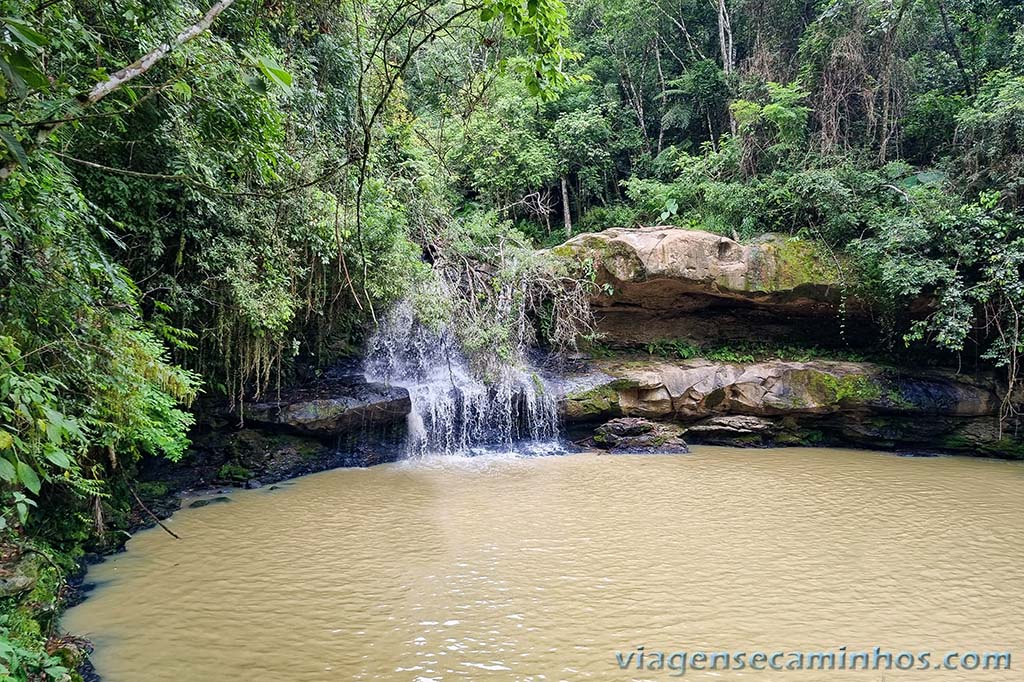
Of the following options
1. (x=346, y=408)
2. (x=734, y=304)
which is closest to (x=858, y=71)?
(x=734, y=304)

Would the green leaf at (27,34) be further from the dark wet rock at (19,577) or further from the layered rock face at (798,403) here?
the layered rock face at (798,403)

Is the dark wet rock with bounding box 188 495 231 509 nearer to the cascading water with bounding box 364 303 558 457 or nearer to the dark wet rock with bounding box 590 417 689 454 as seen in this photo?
the cascading water with bounding box 364 303 558 457

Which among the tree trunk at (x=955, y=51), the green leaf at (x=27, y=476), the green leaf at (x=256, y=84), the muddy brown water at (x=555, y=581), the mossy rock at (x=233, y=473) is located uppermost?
the tree trunk at (x=955, y=51)

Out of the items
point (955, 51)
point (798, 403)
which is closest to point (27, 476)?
point (798, 403)

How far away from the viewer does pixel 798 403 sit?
1013cm

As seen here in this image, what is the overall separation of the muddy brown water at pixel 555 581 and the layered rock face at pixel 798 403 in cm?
218

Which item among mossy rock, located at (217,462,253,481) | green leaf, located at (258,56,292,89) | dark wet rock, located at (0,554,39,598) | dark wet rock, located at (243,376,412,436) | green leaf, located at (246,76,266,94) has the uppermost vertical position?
green leaf, located at (246,76,266,94)

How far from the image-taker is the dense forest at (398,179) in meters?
3.11

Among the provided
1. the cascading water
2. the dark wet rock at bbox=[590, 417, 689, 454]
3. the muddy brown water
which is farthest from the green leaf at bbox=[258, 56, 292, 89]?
the dark wet rock at bbox=[590, 417, 689, 454]

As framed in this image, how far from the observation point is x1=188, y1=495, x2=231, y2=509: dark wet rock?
6.96 metres

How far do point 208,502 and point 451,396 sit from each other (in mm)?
3826

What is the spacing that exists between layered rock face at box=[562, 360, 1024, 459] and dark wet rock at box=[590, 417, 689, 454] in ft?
0.81

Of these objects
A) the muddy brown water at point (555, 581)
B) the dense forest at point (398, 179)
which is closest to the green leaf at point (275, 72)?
the dense forest at point (398, 179)

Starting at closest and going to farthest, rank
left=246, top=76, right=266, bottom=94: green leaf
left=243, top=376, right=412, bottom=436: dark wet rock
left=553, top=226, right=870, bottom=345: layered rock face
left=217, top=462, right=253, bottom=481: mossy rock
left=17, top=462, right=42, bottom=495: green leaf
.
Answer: left=17, top=462, right=42, bottom=495: green leaf < left=246, top=76, right=266, bottom=94: green leaf < left=217, top=462, right=253, bottom=481: mossy rock < left=243, top=376, right=412, bottom=436: dark wet rock < left=553, top=226, right=870, bottom=345: layered rock face
